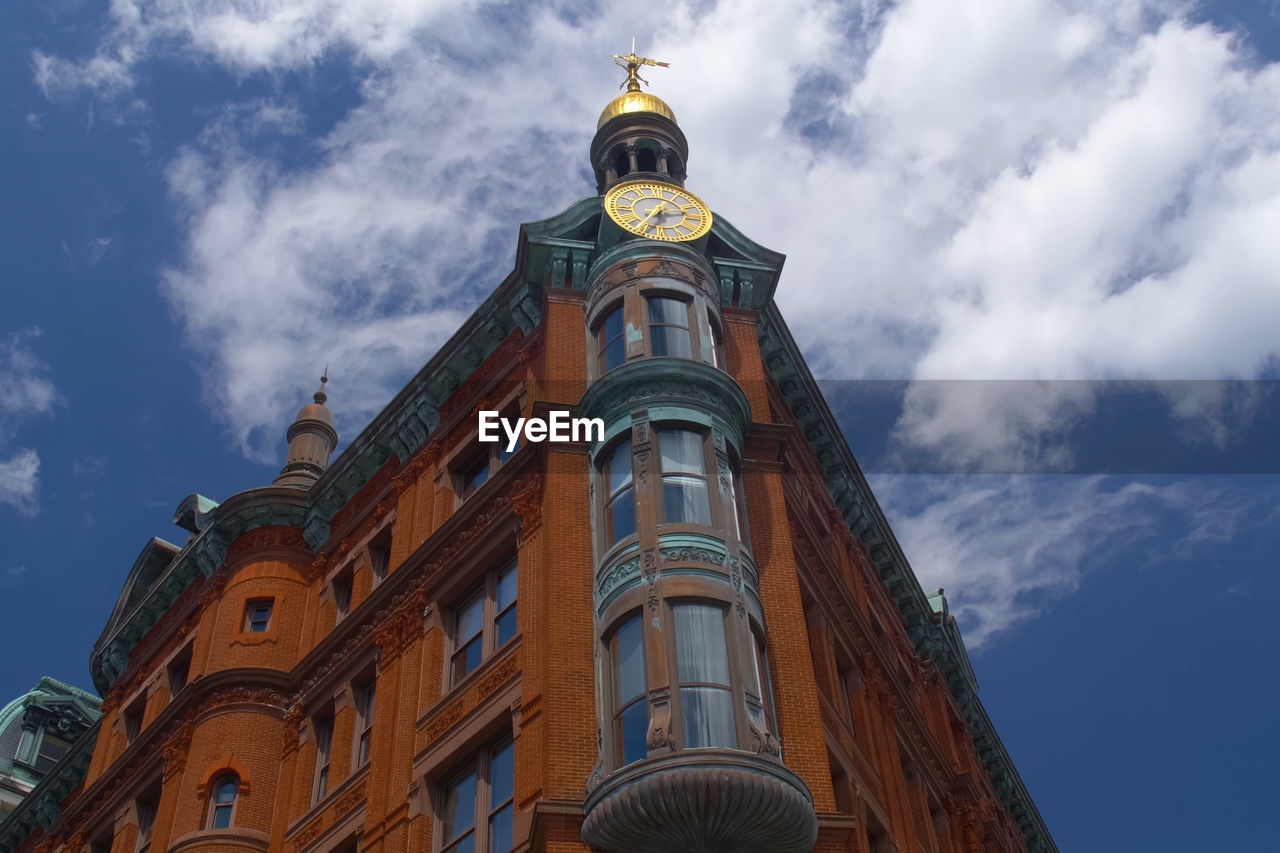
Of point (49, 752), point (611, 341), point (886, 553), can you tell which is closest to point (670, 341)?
point (611, 341)

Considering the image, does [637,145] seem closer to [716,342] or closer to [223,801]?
[716,342]

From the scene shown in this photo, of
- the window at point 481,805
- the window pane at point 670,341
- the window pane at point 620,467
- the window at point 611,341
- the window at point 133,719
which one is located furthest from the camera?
the window at point 133,719

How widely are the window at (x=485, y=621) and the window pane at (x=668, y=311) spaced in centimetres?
576

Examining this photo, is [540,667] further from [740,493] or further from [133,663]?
[133,663]

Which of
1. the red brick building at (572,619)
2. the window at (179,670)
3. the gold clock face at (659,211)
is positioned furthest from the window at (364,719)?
the gold clock face at (659,211)

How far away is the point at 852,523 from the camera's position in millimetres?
38875

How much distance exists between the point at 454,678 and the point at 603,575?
5.66 metres

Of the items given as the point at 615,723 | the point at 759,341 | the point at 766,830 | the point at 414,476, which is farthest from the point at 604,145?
the point at 766,830

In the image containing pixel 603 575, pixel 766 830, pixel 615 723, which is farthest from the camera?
pixel 603 575

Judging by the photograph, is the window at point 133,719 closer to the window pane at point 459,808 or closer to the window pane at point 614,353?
the window pane at point 459,808

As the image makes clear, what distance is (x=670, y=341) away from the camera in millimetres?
27719

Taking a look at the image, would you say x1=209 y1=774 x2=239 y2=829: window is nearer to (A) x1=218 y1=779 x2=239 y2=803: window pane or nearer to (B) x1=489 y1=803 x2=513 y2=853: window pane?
(A) x1=218 y1=779 x2=239 y2=803: window pane

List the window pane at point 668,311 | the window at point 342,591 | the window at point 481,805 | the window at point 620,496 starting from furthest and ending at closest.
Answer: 1. the window at point 342,591
2. the window pane at point 668,311
3. the window at point 620,496
4. the window at point 481,805

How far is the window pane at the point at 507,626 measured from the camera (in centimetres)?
2706
